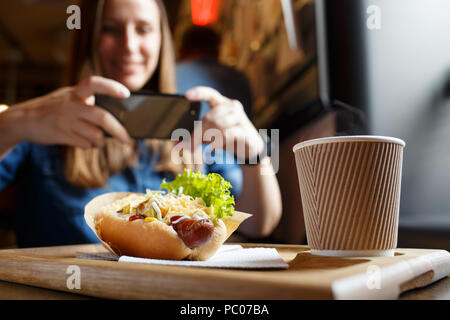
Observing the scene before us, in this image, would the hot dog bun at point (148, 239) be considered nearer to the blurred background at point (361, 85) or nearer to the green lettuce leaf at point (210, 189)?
the green lettuce leaf at point (210, 189)

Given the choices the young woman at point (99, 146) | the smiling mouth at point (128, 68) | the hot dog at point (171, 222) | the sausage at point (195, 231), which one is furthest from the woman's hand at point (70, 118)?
the sausage at point (195, 231)

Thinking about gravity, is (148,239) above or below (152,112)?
below

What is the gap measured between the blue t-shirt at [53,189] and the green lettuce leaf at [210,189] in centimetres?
86

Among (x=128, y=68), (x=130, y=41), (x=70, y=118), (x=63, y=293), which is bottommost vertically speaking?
(x=63, y=293)

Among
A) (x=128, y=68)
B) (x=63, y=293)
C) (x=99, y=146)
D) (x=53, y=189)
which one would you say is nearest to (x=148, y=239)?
(x=63, y=293)

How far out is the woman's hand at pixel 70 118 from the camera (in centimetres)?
139

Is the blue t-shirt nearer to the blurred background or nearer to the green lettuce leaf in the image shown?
the blurred background

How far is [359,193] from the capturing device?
2.34 ft

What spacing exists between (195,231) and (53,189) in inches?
55.2

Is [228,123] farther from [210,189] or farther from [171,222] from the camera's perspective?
[171,222]

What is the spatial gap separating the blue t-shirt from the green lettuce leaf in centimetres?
86

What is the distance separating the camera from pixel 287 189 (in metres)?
2.03
